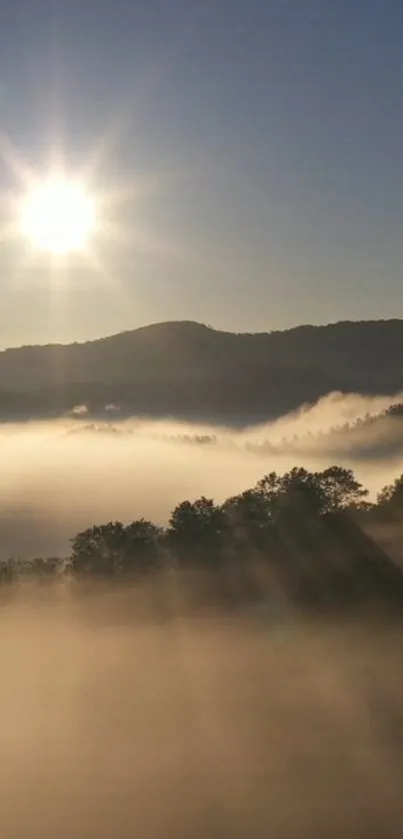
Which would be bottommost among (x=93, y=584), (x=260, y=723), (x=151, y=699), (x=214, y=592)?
(x=260, y=723)

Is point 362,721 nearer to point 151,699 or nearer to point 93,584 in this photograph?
point 151,699

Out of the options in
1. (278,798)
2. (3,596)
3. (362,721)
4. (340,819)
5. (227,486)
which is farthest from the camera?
(227,486)

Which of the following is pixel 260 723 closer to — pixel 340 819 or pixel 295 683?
pixel 295 683

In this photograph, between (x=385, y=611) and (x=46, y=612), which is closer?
(x=385, y=611)

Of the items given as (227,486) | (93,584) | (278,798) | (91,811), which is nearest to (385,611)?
(278,798)

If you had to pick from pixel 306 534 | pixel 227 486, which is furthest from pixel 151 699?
pixel 227 486

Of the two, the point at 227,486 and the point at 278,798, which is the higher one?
the point at 227,486

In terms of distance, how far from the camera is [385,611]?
126 ft

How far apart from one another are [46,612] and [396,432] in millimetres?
138721

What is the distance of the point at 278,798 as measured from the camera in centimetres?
2748

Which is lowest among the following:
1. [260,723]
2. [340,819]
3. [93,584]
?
[340,819]

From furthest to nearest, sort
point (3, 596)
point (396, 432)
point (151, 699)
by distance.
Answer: point (396, 432) < point (3, 596) < point (151, 699)

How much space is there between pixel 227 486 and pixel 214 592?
122381 mm

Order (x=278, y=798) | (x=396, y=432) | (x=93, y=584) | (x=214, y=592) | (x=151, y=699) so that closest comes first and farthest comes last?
(x=278, y=798), (x=151, y=699), (x=214, y=592), (x=93, y=584), (x=396, y=432)
